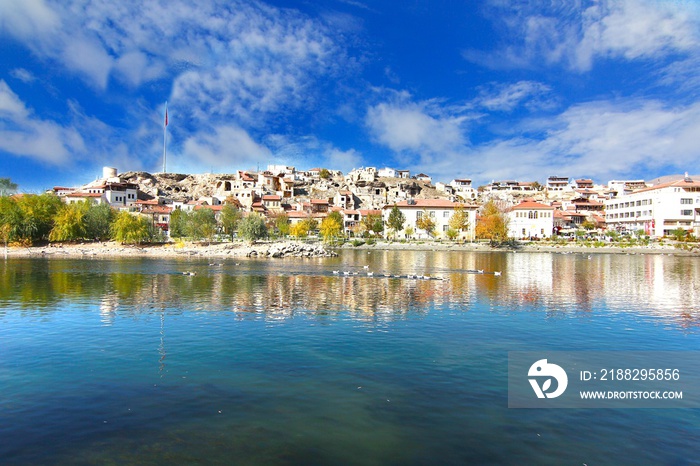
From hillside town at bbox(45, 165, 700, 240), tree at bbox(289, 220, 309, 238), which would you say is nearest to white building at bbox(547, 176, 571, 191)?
hillside town at bbox(45, 165, 700, 240)

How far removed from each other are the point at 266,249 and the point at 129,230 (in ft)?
70.0

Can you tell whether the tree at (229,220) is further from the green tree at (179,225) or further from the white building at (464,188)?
the white building at (464,188)

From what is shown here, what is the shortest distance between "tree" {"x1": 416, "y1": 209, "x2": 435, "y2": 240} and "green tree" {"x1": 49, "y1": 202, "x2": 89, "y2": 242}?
53.1 m

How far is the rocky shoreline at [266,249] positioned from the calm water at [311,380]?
33488 mm

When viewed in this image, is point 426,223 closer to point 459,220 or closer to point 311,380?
point 459,220

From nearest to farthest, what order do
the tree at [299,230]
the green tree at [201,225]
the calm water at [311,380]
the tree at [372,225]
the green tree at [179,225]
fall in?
the calm water at [311,380], the green tree at [201,225], the green tree at [179,225], the tree at [299,230], the tree at [372,225]

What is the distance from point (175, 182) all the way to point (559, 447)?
144m

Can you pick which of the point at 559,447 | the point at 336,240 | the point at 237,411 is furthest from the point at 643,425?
the point at 336,240

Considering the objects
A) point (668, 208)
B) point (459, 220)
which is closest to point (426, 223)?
point (459, 220)

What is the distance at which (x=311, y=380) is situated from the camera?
9.91 m

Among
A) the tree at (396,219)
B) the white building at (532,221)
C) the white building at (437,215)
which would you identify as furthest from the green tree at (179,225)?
the white building at (532,221)

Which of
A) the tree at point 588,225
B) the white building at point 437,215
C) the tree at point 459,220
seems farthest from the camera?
the tree at point 588,225

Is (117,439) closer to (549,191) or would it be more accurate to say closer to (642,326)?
(642,326)

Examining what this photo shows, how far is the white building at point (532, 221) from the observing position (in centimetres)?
8419
